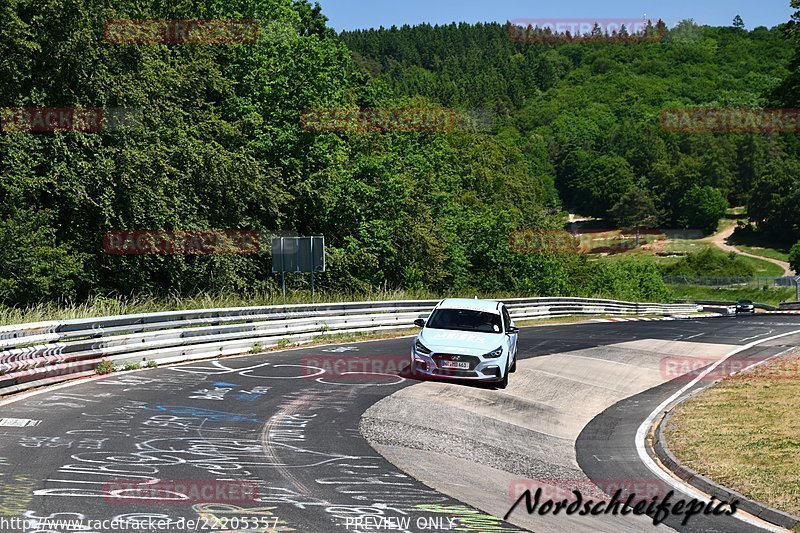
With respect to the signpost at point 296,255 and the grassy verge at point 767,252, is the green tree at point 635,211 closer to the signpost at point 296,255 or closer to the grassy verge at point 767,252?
the grassy verge at point 767,252

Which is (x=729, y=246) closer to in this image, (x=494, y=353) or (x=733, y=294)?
(x=733, y=294)

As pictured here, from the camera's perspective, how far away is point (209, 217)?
1432 inches

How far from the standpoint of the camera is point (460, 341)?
17.5m

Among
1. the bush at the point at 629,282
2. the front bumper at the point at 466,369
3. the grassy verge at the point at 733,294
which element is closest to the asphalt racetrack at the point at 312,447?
the front bumper at the point at 466,369

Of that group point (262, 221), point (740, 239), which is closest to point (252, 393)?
point (262, 221)

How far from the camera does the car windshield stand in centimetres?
1838

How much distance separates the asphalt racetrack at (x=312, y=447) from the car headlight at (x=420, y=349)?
0.62 m

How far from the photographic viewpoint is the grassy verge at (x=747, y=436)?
10.4 metres

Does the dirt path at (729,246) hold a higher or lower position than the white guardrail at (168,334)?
lower

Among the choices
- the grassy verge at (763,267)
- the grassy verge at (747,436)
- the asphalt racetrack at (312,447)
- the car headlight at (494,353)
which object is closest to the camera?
the asphalt racetrack at (312,447)

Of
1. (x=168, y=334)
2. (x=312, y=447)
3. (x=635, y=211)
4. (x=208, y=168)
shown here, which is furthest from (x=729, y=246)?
(x=312, y=447)

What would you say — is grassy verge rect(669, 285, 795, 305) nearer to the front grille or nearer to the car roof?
the car roof

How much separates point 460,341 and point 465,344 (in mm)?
174

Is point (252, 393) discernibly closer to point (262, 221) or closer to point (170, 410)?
point (170, 410)
